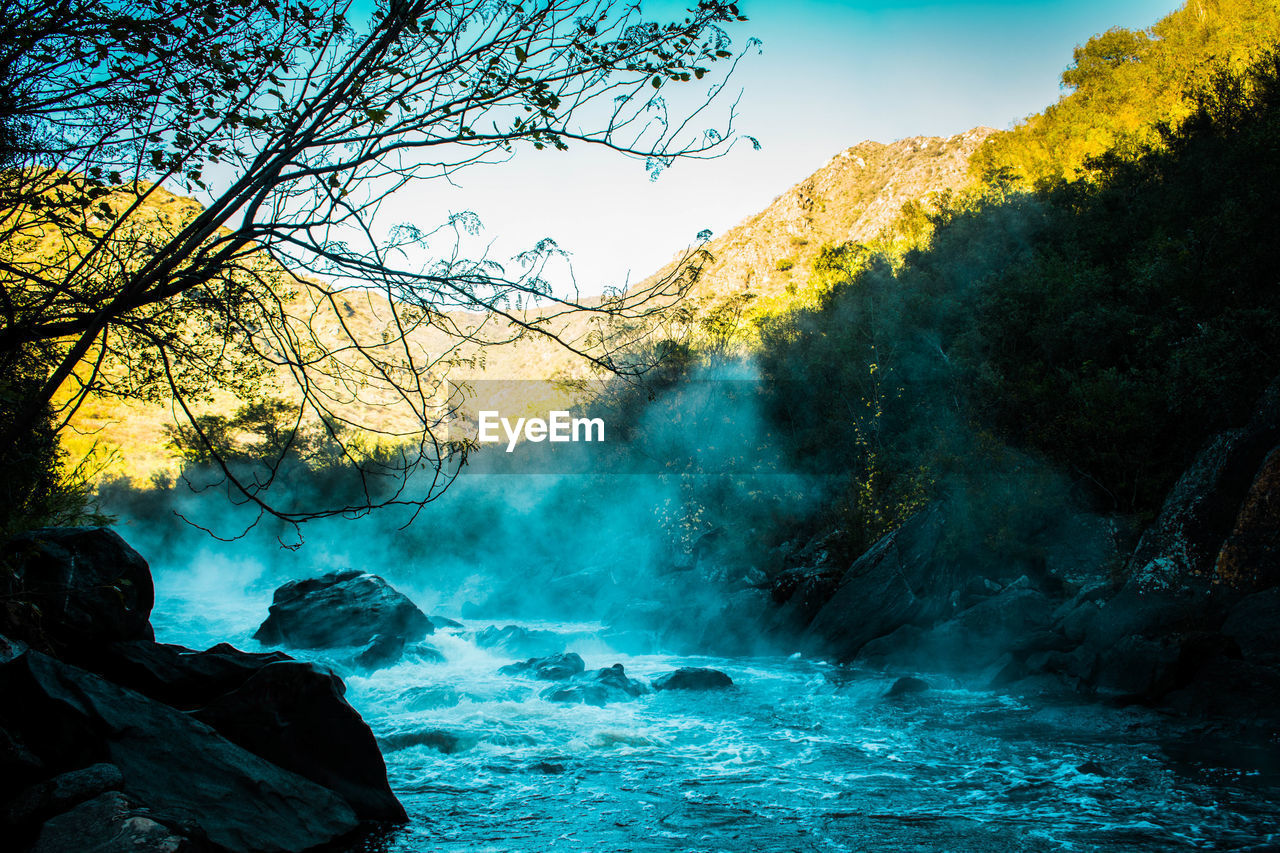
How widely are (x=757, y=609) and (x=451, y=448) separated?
15.5 meters

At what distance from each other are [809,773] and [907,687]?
4.44m

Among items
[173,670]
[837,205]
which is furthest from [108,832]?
[837,205]

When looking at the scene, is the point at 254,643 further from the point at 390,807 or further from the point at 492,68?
the point at 492,68

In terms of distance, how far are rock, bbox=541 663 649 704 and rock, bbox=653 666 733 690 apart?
45cm

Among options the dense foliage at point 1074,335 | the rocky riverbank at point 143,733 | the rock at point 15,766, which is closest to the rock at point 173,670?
the rocky riverbank at point 143,733

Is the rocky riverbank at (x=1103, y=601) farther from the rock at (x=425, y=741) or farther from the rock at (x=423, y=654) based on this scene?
the rock at (x=425, y=741)

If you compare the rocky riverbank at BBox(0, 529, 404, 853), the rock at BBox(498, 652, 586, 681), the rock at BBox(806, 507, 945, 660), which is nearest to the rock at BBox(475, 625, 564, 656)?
the rock at BBox(498, 652, 586, 681)

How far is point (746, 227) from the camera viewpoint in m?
62.1

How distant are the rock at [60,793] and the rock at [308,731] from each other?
163 cm

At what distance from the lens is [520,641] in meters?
17.8

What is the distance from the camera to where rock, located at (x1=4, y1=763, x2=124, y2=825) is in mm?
4316

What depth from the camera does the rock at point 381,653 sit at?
15.0 m

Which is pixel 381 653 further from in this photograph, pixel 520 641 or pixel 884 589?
pixel 884 589

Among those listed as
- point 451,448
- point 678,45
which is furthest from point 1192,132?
point 451,448
